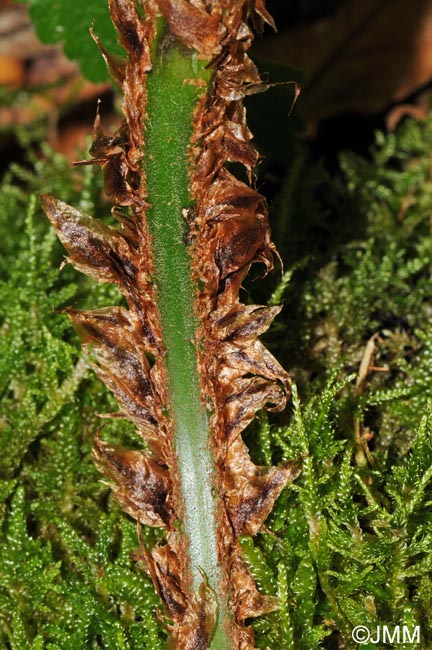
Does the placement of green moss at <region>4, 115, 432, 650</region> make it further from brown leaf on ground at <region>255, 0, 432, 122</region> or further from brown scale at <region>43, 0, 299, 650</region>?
brown leaf on ground at <region>255, 0, 432, 122</region>

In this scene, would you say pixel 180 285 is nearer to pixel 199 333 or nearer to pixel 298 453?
pixel 199 333

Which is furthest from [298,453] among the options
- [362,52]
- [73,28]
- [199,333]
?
[362,52]

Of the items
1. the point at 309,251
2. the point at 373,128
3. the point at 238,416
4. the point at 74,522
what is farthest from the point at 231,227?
the point at 373,128

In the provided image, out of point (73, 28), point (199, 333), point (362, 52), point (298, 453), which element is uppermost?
point (362, 52)

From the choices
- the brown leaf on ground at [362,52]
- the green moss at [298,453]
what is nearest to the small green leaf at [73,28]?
the green moss at [298,453]

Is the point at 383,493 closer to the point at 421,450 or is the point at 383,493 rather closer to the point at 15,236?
the point at 421,450
